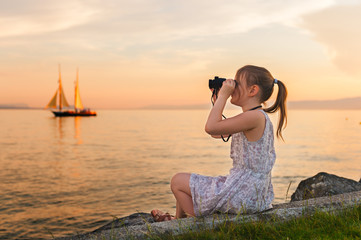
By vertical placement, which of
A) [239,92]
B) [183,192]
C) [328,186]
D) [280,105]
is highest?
[239,92]

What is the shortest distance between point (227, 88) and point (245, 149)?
587mm

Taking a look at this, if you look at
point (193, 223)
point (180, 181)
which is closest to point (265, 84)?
point (180, 181)

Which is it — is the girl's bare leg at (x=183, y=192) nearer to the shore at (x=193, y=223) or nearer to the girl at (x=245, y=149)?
the girl at (x=245, y=149)

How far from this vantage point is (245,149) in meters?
3.39

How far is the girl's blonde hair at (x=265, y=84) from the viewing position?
3354 millimetres

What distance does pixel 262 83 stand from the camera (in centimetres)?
336

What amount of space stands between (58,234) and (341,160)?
18.5 m

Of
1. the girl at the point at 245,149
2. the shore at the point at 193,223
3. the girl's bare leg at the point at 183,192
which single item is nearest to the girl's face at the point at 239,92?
the girl at the point at 245,149

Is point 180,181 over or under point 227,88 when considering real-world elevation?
under

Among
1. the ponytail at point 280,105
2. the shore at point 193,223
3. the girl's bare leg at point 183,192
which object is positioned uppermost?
the ponytail at point 280,105

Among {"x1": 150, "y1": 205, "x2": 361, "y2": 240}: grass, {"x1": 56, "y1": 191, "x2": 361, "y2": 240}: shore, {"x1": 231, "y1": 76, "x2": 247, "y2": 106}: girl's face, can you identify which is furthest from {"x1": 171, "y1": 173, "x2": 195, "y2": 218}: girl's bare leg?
{"x1": 231, "y1": 76, "x2": 247, "y2": 106}: girl's face

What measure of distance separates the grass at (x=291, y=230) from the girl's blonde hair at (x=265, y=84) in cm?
85

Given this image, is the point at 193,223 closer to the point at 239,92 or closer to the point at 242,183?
the point at 242,183

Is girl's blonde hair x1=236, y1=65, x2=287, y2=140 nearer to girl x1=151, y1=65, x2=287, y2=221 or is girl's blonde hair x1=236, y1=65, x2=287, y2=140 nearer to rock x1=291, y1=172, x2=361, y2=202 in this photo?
girl x1=151, y1=65, x2=287, y2=221
